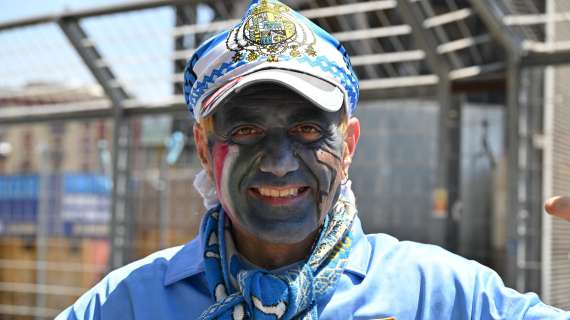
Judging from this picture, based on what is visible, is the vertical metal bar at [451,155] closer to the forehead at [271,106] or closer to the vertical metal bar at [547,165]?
the vertical metal bar at [547,165]

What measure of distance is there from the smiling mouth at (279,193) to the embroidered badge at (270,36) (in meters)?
0.27

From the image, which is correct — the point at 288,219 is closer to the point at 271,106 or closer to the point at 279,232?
the point at 279,232

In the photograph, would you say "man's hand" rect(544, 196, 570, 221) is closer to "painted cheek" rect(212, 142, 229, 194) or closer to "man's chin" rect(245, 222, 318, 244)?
"man's chin" rect(245, 222, 318, 244)

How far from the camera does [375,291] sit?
5.69 ft

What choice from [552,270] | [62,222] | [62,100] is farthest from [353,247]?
[62,222]

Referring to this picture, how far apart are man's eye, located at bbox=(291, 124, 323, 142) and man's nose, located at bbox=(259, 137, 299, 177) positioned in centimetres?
4

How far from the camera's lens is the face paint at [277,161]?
5.41 feet

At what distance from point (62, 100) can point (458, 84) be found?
9.12ft

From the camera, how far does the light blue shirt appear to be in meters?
1.69

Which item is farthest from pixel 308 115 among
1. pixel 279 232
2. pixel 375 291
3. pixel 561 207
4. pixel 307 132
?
pixel 561 207

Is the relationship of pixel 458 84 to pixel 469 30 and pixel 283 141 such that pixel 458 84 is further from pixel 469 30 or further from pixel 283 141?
pixel 283 141

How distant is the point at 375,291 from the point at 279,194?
321 millimetres

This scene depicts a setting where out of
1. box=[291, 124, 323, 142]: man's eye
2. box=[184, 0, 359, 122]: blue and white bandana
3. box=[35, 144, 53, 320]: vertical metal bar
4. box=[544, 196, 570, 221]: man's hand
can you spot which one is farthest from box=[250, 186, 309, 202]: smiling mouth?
box=[35, 144, 53, 320]: vertical metal bar

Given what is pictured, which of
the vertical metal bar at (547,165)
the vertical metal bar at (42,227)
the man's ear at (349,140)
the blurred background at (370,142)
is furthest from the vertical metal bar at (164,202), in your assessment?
the man's ear at (349,140)
